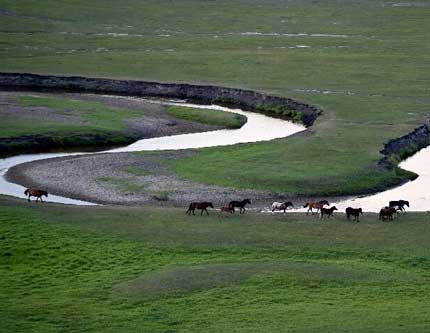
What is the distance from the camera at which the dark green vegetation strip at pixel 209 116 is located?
228 feet

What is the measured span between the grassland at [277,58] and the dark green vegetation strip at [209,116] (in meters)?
5.93

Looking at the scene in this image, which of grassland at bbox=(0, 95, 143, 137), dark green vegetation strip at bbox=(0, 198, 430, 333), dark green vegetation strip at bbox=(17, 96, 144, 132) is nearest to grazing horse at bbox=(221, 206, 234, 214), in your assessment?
dark green vegetation strip at bbox=(0, 198, 430, 333)

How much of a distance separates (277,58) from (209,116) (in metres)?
23.6

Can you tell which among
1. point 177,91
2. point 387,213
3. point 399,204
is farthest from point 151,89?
point 387,213

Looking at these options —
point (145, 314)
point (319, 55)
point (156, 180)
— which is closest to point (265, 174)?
point (156, 180)

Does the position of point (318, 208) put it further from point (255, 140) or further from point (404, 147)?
point (255, 140)

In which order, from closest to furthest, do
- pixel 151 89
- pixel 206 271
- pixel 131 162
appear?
pixel 206 271, pixel 131 162, pixel 151 89

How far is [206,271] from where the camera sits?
3475cm

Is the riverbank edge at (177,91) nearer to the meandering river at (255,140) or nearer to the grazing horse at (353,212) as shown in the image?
the meandering river at (255,140)

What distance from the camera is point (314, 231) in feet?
131

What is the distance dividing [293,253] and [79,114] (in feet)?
113

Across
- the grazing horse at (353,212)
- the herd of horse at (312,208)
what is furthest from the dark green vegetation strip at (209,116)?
the grazing horse at (353,212)

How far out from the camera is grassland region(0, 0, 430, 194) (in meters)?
53.8

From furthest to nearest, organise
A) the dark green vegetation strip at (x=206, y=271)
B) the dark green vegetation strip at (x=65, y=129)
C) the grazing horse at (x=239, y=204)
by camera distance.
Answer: the dark green vegetation strip at (x=65, y=129) < the grazing horse at (x=239, y=204) < the dark green vegetation strip at (x=206, y=271)
